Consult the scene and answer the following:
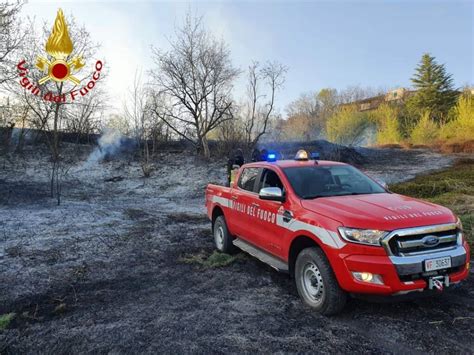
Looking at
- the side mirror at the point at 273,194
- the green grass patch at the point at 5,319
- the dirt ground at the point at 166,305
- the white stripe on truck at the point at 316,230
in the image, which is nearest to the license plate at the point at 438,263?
the dirt ground at the point at 166,305

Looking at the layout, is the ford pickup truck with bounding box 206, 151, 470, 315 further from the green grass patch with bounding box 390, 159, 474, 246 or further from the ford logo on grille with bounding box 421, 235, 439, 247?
the green grass patch with bounding box 390, 159, 474, 246

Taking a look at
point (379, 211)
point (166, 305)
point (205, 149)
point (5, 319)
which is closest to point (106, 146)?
point (205, 149)

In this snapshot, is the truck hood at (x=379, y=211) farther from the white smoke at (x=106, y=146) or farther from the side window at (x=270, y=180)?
the white smoke at (x=106, y=146)

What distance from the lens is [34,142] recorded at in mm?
24406

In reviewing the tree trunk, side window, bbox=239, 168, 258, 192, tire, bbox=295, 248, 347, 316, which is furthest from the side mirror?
the tree trunk

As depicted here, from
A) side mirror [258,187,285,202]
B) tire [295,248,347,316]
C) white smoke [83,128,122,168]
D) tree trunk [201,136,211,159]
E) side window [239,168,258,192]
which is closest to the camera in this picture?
tire [295,248,347,316]

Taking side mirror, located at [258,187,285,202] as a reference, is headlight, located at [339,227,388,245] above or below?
below

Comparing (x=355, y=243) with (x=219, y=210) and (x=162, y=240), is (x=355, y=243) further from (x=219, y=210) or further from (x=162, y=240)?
(x=162, y=240)

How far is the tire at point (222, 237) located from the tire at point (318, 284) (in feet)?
7.11

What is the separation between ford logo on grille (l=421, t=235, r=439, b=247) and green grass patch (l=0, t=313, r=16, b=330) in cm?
441

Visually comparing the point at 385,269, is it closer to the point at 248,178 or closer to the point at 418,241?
the point at 418,241

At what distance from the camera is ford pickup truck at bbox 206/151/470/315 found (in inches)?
135

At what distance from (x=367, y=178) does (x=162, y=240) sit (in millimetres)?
4466

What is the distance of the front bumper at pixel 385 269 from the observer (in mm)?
3355
